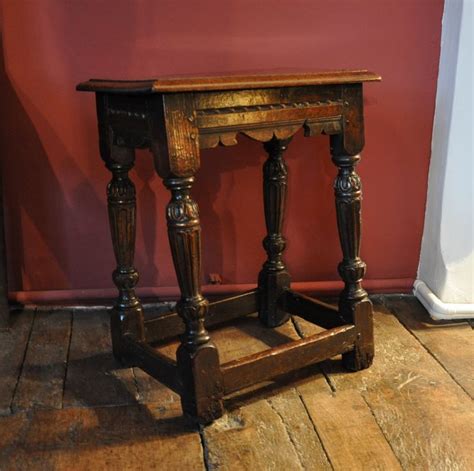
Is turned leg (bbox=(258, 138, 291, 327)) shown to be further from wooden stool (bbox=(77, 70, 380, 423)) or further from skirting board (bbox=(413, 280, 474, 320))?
skirting board (bbox=(413, 280, 474, 320))

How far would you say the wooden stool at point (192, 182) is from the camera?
120 cm

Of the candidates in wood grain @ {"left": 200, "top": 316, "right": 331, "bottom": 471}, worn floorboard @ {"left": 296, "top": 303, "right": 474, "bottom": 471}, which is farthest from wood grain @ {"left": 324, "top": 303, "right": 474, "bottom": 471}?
wood grain @ {"left": 200, "top": 316, "right": 331, "bottom": 471}

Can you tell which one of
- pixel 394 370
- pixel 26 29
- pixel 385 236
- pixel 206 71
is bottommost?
pixel 394 370

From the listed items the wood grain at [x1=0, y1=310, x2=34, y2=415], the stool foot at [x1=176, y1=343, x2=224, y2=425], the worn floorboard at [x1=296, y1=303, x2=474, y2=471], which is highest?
the stool foot at [x1=176, y1=343, x2=224, y2=425]

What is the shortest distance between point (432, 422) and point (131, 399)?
623 mm

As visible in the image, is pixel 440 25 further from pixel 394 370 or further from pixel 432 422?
pixel 432 422

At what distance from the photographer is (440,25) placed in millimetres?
1774

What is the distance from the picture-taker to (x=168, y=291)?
1907 mm

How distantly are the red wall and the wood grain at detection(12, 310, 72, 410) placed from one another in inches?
4.8

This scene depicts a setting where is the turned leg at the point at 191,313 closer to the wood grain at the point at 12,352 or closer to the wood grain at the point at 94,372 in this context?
the wood grain at the point at 94,372

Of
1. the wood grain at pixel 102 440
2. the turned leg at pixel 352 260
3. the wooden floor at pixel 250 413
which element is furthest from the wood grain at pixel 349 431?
the wood grain at pixel 102 440

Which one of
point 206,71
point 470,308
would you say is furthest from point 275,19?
point 470,308

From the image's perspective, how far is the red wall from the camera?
1.71 metres

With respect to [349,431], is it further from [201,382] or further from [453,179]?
[453,179]
